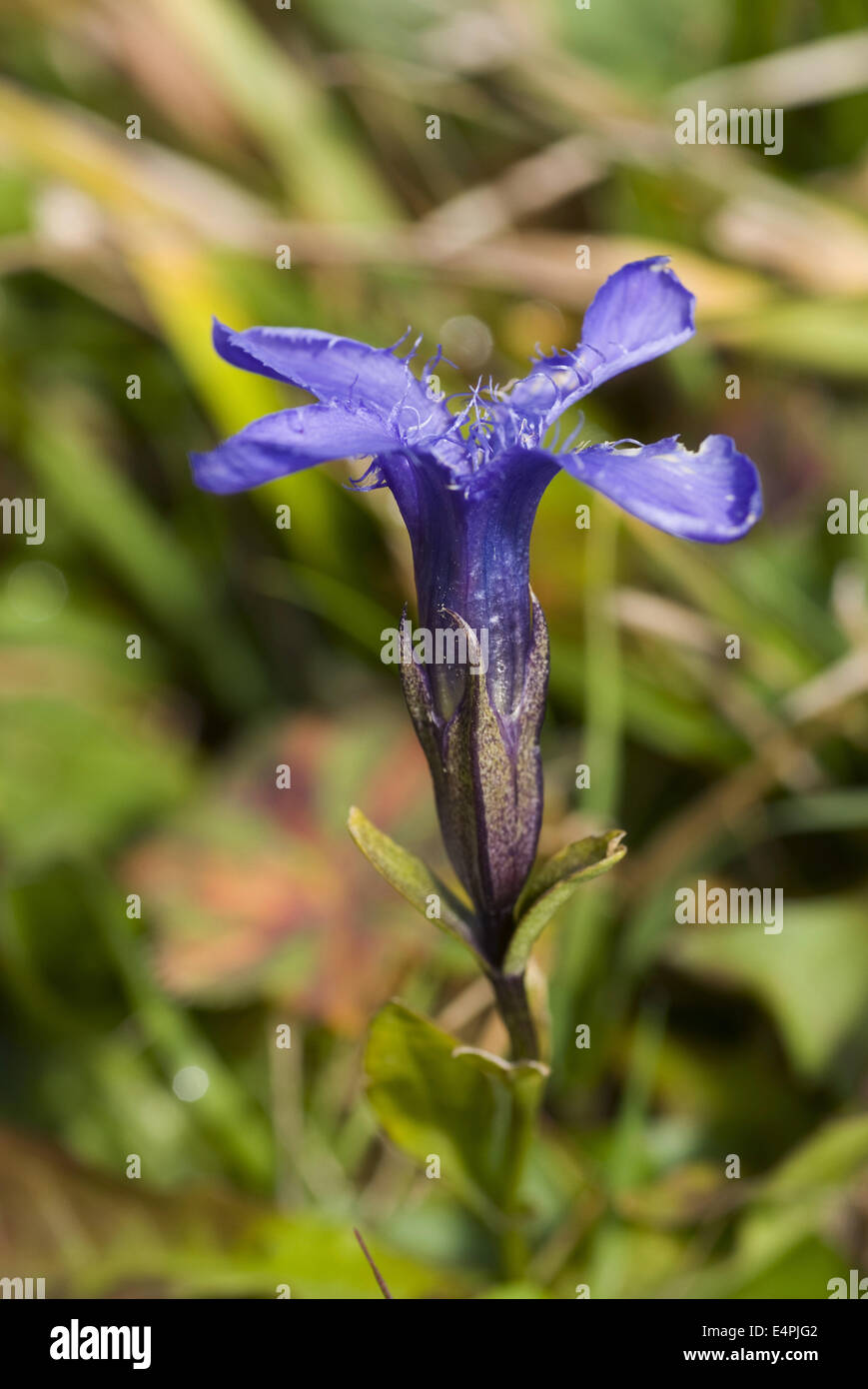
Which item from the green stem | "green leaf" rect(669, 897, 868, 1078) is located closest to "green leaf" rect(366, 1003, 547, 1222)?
the green stem

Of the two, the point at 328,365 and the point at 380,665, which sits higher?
the point at 328,365

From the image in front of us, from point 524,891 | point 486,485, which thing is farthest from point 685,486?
point 524,891

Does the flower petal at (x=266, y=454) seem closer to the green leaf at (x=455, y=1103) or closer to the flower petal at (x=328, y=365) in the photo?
the flower petal at (x=328, y=365)

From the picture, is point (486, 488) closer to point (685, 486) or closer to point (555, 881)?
point (685, 486)

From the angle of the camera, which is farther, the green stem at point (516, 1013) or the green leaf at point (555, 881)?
the green stem at point (516, 1013)

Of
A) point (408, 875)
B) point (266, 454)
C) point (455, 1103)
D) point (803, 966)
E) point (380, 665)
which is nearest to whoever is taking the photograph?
point (266, 454)

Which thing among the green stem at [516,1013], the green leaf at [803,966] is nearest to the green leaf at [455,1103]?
the green stem at [516,1013]

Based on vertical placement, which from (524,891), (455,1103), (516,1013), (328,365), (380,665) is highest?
(328,365)
